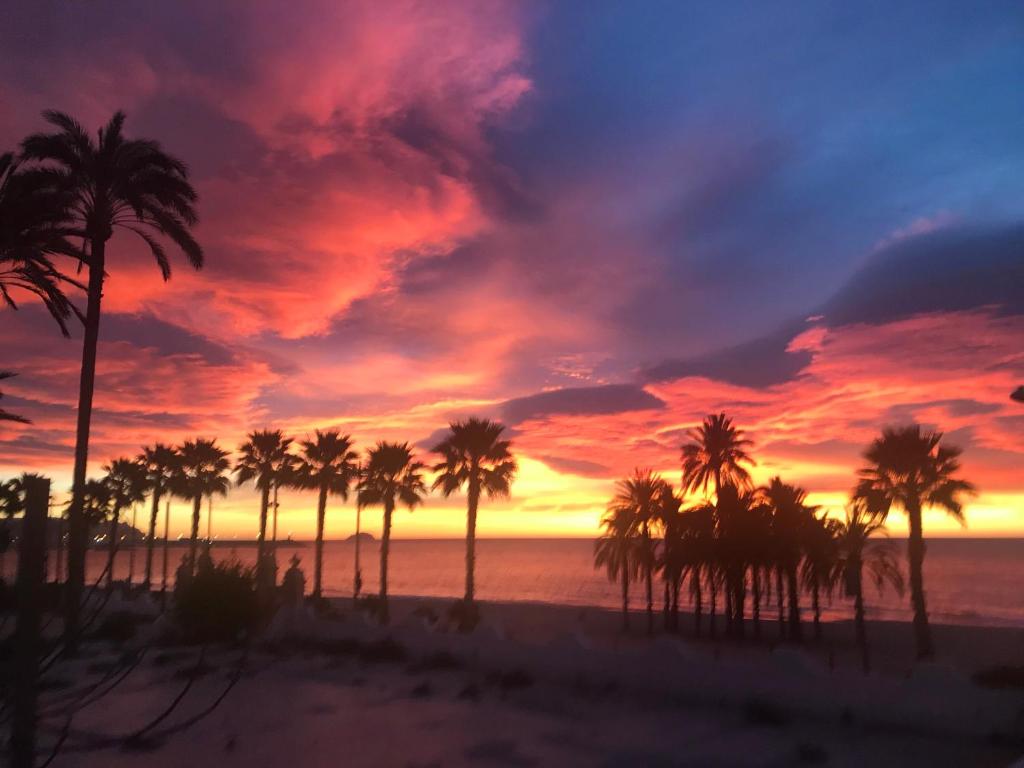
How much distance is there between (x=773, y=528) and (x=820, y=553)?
264 cm

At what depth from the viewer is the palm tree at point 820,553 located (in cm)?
3800

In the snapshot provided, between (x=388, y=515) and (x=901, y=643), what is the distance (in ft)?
113

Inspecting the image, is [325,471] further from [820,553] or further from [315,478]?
[820,553]

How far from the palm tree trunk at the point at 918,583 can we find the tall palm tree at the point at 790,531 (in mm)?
5728

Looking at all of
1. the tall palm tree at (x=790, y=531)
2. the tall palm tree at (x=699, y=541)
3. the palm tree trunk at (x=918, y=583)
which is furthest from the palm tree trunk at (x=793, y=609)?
Result: the palm tree trunk at (x=918, y=583)

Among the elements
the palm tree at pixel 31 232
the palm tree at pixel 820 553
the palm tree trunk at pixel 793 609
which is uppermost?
the palm tree at pixel 31 232

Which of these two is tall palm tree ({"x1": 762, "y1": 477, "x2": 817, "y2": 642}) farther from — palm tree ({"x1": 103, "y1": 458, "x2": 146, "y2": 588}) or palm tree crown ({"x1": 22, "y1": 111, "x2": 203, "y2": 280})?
palm tree ({"x1": 103, "y1": 458, "x2": 146, "y2": 588})

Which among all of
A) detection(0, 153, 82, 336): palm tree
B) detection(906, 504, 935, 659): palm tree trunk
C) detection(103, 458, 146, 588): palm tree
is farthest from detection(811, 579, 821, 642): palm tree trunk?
detection(103, 458, 146, 588): palm tree

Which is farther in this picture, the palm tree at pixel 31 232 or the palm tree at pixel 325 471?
the palm tree at pixel 325 471

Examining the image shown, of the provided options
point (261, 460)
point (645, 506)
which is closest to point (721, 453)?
point (645, 506)

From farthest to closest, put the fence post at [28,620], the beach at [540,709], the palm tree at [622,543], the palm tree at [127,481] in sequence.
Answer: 1. the palm tree at [127,481]
2. the palm tree at [622,543]
3. the beach at [540,709]
4. the fence post at [28,620]

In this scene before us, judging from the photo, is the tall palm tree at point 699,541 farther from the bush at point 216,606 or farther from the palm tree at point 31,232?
the palm tree at point 31,232

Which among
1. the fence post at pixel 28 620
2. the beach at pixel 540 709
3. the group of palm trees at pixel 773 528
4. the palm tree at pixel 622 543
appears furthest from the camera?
the palm tree at pixel 622 543

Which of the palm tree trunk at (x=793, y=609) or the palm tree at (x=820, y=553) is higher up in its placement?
the palm tree at (x=820, y=553)
